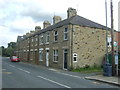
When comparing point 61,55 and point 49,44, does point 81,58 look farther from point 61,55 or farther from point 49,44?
point 49,44

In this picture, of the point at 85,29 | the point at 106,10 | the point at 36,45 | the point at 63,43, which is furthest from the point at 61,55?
the point at 36,45

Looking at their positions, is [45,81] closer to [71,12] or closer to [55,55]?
[55,55]

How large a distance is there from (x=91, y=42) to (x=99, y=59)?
2.94m

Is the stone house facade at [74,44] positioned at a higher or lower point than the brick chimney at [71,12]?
lower

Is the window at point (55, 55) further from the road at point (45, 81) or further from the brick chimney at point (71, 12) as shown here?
the road at point (45, 81)

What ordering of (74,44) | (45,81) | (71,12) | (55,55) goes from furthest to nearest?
(71,12), (55,55), (74,44), (45,81)

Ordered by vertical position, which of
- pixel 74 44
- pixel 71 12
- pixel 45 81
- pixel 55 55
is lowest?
pixel 45 81

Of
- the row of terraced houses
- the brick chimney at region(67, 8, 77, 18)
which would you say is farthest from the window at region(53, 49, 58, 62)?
the brick chimney at region(67, 8, 77, 18)

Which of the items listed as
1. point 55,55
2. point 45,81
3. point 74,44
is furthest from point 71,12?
point 45,81

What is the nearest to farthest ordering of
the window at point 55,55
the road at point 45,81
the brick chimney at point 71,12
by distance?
the road at point 45,81
the window at point 55,55
the brick chimney at point 71,12

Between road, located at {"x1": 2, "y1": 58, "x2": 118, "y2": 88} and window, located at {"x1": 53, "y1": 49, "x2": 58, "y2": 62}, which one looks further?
window, located at {"x1": 53, "y1": 49, "x2": 58, "y2": 62}

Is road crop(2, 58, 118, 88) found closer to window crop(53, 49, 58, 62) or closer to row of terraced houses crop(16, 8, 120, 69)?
row of terraced houses crop(16, 8, 120, 69)

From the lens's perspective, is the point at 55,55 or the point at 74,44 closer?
the point at 74,44

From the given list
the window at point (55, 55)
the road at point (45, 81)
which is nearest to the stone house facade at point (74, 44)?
the window at point (55, 55)
